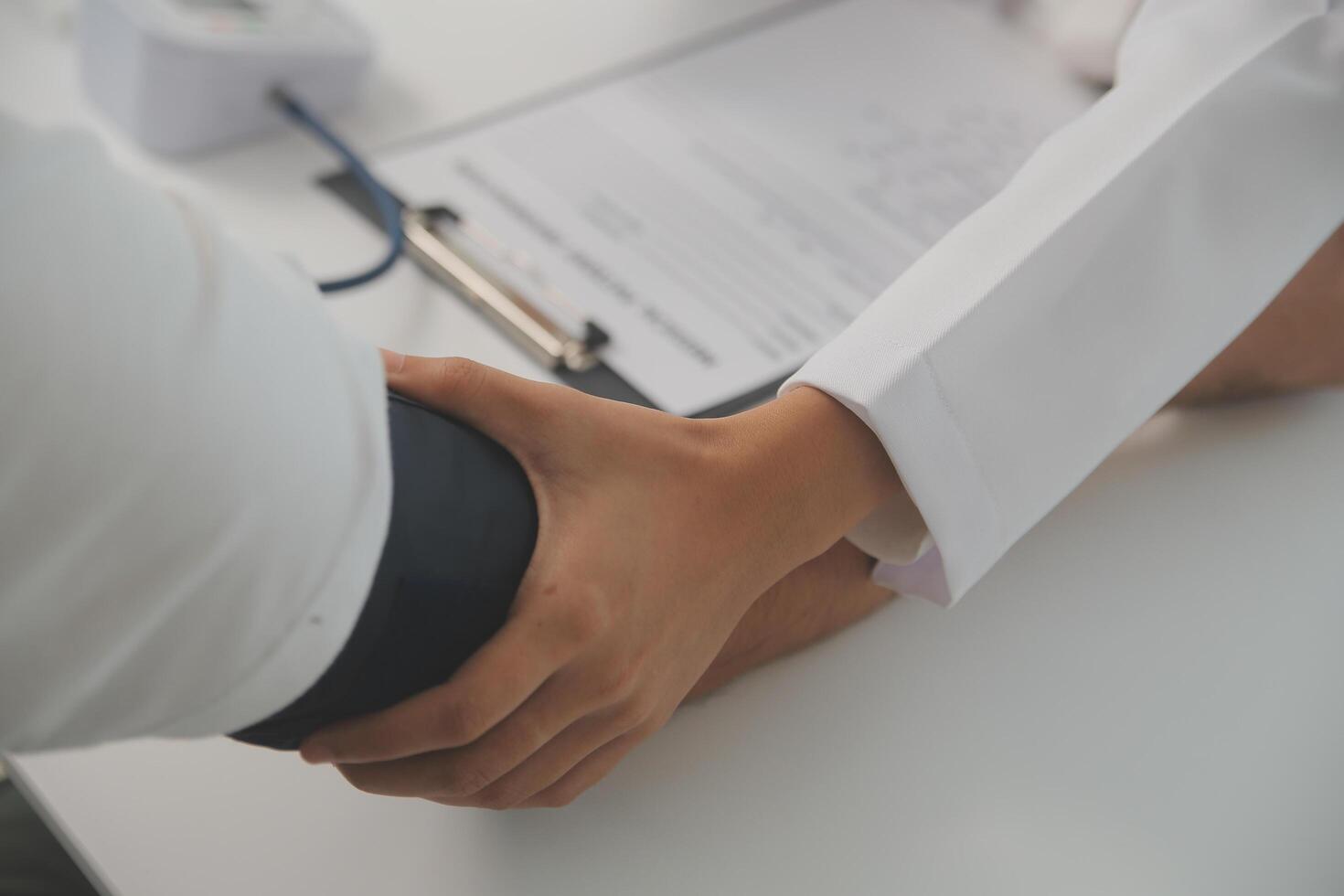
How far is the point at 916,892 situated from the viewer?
1.38ft

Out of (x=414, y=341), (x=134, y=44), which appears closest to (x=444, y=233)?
(x=414, y=341)

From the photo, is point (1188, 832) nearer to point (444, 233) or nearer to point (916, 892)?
point (916, 892)

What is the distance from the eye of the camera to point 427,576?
1.17 feet

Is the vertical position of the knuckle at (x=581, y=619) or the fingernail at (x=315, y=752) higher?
the knuckle at (x=581, y=619)

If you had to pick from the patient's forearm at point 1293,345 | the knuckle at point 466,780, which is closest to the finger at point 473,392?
the knuckle at point 466,780

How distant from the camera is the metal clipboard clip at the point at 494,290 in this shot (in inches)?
23.4

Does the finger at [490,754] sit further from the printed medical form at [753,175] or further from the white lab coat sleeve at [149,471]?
the printed medical form at [753,175]

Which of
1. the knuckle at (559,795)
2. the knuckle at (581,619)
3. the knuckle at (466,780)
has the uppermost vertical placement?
the knuckle at (581,619)

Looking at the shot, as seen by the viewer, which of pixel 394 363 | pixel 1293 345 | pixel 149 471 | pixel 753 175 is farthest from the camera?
pixel 753 175

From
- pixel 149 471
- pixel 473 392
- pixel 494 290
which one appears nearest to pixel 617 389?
pixel 494 290

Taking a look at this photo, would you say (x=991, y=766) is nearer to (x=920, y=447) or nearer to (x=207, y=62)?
(x=920, y=447)

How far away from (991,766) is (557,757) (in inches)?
6.6

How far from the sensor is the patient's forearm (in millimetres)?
578

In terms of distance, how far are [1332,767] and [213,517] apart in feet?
1.35
